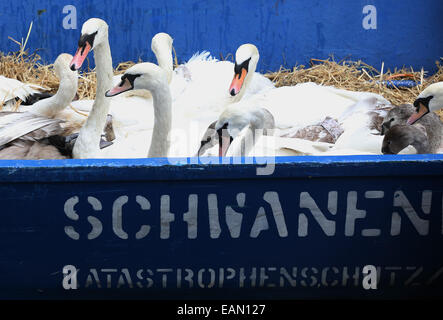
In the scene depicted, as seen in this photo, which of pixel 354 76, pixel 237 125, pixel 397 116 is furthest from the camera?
pixel 354 76

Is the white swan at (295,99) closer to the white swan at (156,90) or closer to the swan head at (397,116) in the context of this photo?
the swan head at (397,116)

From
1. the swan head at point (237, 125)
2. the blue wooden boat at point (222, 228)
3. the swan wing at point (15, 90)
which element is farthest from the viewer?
the swan wing at point (15, 90)

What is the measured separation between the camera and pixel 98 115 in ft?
10.2

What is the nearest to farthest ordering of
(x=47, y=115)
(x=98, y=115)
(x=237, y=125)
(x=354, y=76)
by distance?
(x=237, y=125), (x=98, y=115), (x=47, y=115), (x=354, y=76)

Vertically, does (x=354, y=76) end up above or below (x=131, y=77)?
below

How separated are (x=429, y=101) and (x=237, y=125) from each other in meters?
Result: 0.92

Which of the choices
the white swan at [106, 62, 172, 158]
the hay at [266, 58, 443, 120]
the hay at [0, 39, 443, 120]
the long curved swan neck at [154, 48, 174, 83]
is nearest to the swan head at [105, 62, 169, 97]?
the white swan at [106, 62, 172, 158]

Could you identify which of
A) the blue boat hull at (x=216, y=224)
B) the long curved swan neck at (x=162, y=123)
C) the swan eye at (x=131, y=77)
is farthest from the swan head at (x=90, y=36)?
the blue boat hull at (x=216, y=224)

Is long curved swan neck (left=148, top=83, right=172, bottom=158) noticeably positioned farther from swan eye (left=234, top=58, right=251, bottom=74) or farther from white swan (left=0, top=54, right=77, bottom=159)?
swan eye (left=234, top=58, right=251, bottom=74)

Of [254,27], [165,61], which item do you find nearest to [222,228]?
[165,61]

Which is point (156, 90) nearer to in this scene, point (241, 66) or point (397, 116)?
point (241, 66)

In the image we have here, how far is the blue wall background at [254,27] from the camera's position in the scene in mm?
4707

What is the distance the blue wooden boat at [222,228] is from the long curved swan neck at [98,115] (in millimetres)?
851
